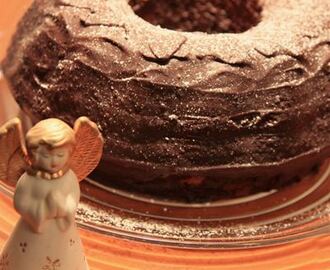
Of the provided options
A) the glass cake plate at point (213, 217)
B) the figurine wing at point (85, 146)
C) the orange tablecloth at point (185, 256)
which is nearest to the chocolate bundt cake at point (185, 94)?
the glass cake plate at point (213, 217)

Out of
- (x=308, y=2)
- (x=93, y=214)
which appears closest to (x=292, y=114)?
(x=308, y=2)

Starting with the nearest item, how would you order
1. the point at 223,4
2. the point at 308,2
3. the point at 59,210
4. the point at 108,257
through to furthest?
1. the point at 59,210
2. the point at 108,257
3. the point at 308,2
4. the point at 223,4

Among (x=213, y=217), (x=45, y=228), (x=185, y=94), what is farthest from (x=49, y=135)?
(x=213, y=217)

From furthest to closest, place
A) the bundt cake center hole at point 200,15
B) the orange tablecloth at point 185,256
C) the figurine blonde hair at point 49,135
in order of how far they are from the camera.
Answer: the bundt cake center hole at point 200,15 → the orange tablecloth at point 185,256 → the figurine blonde hair at point 49,135

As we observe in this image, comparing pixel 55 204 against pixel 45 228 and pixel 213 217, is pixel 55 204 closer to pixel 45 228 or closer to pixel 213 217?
pixel 45 228

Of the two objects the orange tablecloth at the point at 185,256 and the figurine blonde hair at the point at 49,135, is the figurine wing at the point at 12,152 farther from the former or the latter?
the orange tablecloth at the point at 185,256

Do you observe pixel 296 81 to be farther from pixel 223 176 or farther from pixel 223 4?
pixel 223 4
